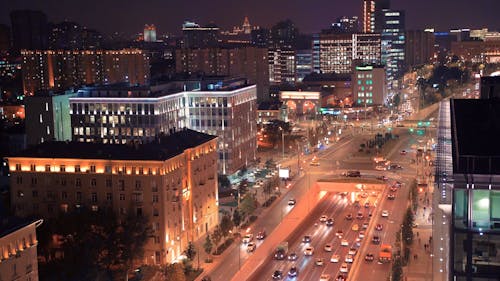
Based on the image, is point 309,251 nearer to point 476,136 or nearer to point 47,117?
point 476,136

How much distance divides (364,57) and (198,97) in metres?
44.7

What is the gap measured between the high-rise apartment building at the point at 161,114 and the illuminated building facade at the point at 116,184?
22.3 ft

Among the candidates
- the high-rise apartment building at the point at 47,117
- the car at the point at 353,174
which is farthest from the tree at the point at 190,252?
the high-rise apartment building at the point at 47,117

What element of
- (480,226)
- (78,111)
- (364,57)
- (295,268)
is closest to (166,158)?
(295,268)

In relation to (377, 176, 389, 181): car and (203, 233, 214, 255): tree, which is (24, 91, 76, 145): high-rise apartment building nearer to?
(203, 233, 214, 255): tree

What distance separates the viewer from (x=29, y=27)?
73625 mm

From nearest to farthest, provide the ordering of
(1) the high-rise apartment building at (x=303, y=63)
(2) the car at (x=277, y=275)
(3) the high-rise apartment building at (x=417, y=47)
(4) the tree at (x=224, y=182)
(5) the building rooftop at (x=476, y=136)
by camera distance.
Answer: (5) the building rooftop at (x=476, y=136) → (2) the car at (x=277, y=275) → (4) the tree at (x=224, y=182) → (1) the high-rise apartment building at (x=303, y=63) → (3) the high-rise apartment building at (x=417, y=47)

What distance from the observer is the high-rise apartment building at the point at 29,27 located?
2881 inches

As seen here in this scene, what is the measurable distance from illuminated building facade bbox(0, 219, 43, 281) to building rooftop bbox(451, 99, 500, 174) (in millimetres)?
9046

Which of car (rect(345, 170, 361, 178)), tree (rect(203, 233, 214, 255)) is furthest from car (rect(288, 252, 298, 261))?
car (rect(345, 170, 361, 178))

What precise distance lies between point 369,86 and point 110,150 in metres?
39.3

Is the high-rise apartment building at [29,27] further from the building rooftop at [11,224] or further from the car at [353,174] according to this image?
the building rooftop at [11,224]

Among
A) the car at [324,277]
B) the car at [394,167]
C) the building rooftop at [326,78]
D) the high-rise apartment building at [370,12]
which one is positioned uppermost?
the high-rise apartment building at [370,12]

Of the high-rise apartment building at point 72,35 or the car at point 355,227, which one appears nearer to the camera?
the car at point 355,227
